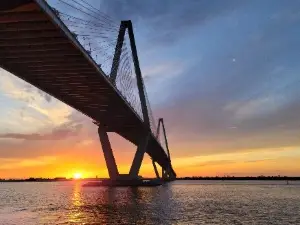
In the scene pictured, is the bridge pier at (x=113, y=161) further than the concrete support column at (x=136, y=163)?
No

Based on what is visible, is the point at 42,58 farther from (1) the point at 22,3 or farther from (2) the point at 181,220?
(2) the point at 181,220

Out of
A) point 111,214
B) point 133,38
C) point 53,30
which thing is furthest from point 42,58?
point 133,38

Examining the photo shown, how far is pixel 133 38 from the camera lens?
61.9 metres

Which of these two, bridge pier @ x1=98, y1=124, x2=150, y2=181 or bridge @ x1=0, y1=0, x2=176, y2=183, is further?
bridge pier @ x1=98, y1=124, x2=150, y2=181

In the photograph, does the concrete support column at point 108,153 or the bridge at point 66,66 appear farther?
the concrete support column at point 108,153

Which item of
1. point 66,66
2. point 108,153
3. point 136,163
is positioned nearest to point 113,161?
point 108,153

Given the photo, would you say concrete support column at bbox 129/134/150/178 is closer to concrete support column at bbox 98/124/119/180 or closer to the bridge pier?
the bridge pier

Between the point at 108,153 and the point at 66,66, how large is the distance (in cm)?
3433

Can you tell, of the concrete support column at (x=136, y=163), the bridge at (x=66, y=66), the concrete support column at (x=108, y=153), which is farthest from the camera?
the concrete support column at (x=136, y=163)

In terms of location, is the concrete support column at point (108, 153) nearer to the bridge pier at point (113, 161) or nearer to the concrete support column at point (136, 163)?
the bridge pier at point (113, 161)

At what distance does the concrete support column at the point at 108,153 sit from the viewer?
66250 mm

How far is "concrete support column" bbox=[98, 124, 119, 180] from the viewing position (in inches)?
2608

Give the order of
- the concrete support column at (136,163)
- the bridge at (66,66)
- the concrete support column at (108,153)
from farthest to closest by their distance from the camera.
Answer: the concrete support column at (136,163), the concrete support column at (108,153), the bridge at (66,66)

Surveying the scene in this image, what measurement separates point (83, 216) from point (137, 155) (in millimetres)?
36267
